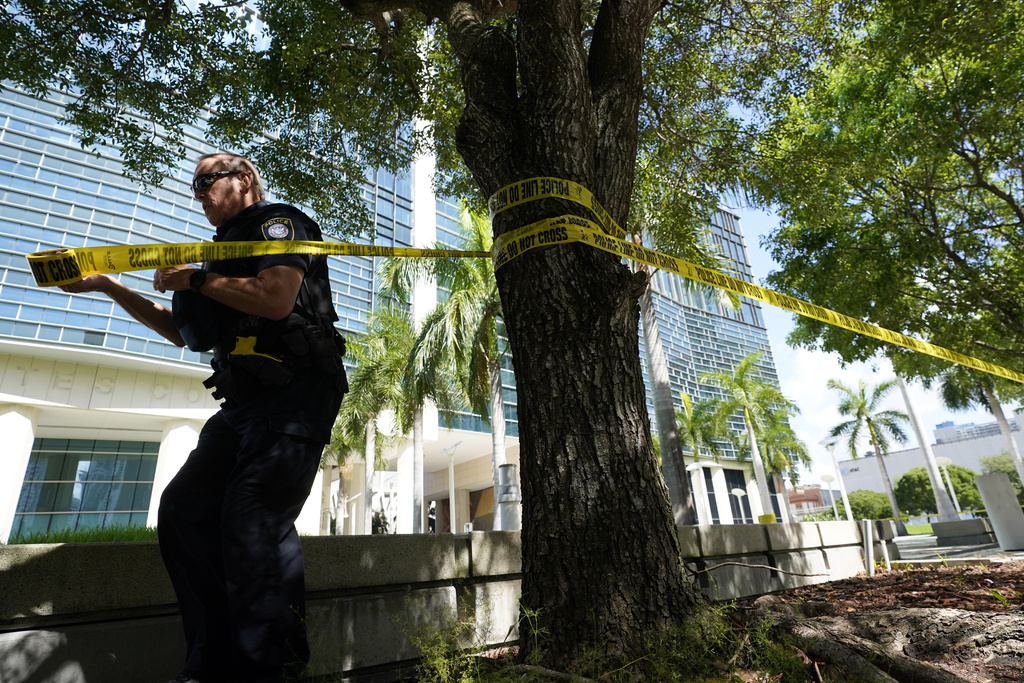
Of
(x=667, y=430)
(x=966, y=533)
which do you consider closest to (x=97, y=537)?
(x=667, y=430)

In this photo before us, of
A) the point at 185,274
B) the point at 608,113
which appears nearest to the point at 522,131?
the point at 608,113

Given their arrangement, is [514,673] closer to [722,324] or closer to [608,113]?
[608,113]

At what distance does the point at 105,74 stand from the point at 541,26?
554 centimetres

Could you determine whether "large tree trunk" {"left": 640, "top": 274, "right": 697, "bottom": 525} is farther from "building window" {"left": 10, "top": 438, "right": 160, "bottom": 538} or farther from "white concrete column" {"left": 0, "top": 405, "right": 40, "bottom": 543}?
"white concrete column" {"left": 0, "top": 405, "right": 40, "bottom": 543}

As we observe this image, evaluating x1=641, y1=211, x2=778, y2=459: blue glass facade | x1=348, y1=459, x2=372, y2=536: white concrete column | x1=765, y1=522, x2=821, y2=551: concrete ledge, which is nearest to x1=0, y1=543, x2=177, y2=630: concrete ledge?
x1=765, y1=522, x2=821, y2=551: concrete ledge

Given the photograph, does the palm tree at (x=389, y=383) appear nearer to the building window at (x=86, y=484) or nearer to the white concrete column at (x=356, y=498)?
the building window at (x=86, y=484)

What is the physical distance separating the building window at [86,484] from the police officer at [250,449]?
91.9ft

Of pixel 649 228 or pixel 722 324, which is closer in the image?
pixel 649 228

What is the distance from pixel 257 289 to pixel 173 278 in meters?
0.35

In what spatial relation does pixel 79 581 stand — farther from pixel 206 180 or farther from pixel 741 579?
pixel 741 579

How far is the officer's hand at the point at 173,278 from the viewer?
202 cm

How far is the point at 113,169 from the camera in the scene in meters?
26.2

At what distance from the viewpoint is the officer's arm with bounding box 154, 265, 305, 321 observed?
1954mm

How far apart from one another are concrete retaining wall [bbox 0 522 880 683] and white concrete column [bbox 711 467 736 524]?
4643cm
